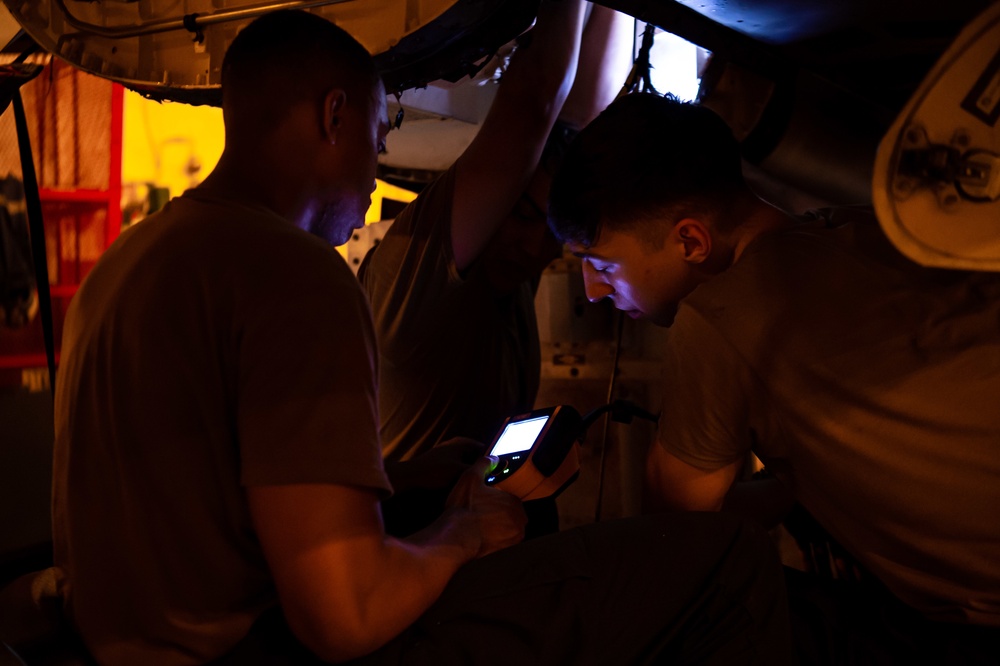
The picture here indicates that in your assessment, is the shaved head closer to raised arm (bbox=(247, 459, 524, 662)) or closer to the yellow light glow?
raised arm (bbox=(247, 459, 524, 662))

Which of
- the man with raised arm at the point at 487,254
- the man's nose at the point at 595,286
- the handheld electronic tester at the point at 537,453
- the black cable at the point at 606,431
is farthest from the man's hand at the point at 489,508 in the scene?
the black cable at the point at 606,431

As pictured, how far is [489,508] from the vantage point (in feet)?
3.62

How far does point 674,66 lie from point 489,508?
145 centimetres

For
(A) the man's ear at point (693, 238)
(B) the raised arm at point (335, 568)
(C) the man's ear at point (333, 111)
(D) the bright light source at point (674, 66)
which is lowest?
(B) the raised arm at point (335, 568)

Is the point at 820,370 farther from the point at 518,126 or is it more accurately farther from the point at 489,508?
the point at 518,126

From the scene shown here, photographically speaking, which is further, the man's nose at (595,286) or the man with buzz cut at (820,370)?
the man's nose at (595,286)

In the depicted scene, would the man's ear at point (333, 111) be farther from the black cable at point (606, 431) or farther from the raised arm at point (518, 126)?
the black cable at point (606, 431)

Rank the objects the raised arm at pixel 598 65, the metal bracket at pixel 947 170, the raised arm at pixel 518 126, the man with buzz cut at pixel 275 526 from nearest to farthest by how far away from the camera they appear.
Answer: the metal bracket at pixel 947 170, the man with buzz cut at pixel 275 526, the raised arm at pixel 518 126, the raised arm at pixel 598 65

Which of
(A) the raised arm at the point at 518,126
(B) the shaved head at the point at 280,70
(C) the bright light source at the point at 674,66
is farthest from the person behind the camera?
(C) the bright light source at the point at 674,66

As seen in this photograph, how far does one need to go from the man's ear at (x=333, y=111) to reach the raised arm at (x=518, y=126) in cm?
45

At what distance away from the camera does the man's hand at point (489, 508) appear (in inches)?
41.8

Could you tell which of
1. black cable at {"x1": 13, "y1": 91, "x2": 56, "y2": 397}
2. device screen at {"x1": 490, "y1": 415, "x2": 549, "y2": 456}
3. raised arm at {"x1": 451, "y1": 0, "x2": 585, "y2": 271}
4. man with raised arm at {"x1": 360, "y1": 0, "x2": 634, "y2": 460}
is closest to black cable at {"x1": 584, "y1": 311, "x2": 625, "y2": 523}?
man with raised arm at {"x1": 360, "y1": 0, "x2": 634, "y2": 460}

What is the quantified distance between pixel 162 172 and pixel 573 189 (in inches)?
92.1

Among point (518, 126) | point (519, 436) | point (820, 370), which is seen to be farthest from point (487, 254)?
point (820, 370)
